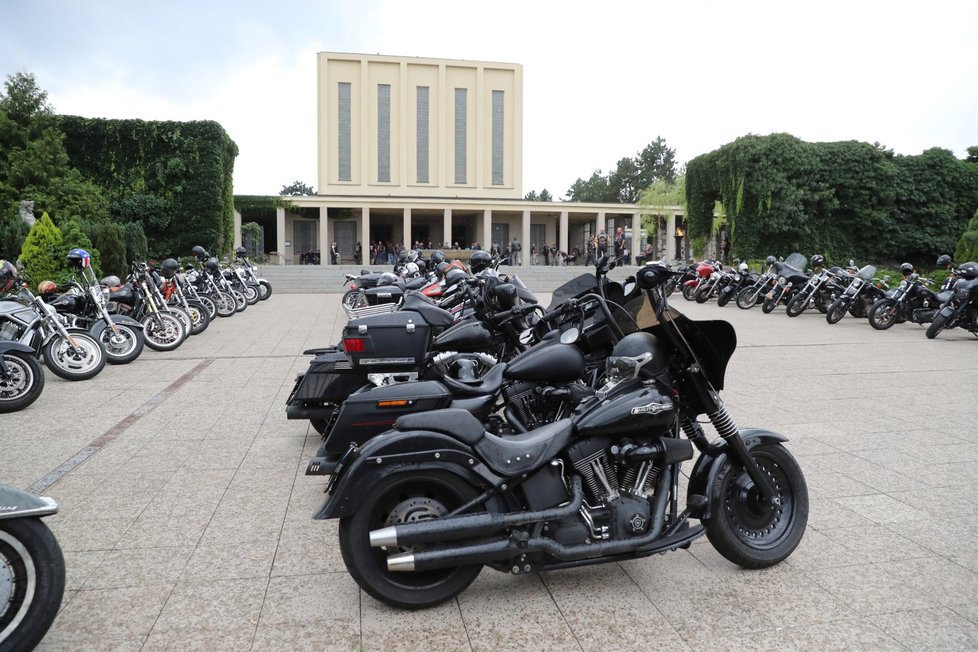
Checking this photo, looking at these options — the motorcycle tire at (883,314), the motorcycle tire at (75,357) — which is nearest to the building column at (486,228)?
the motorcycle tire at (883,314)

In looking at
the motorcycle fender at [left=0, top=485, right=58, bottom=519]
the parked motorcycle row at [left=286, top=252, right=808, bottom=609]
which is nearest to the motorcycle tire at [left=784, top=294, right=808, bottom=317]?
the parked motorcycle row at [left=286, top=252, right=808, bottom=609]

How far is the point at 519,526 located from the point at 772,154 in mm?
28835

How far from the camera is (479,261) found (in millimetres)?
6148

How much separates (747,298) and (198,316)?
12113 mm

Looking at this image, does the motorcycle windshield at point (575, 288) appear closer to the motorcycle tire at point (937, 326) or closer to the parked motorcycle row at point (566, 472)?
the parked motorcycle row at point (566, 472)

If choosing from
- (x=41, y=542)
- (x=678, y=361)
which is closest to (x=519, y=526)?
(x=678, y=361)

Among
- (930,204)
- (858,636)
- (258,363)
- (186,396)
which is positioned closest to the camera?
(858,636)

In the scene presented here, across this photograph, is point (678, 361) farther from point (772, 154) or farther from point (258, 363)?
point (772, 154)

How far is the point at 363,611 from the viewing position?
8.51 ft

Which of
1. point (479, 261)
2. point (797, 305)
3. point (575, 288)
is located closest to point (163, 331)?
point (479, 261)

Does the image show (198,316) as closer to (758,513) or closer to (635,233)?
(758,513)

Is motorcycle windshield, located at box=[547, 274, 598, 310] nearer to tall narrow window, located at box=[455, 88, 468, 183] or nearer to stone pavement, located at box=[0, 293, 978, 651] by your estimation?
stone pavement, located at box=[0, 293, 978, 651]

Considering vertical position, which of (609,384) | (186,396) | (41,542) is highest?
(609,384)

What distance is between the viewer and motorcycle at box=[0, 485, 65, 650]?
6.98 feet
